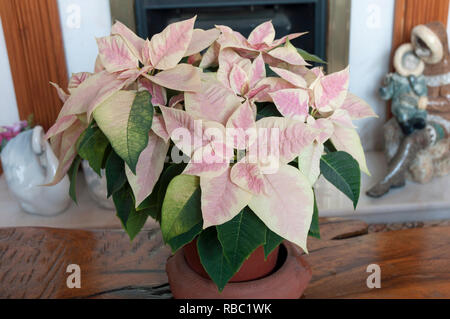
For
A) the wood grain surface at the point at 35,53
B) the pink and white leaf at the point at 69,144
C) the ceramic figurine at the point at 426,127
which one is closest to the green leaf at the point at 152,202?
the pink and white leaf at the point at 69,144

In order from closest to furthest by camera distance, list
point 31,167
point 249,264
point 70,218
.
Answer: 1. point 249,264
2. point 31,167
3. point 70,218

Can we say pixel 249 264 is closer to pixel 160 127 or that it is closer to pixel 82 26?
pixel 160 127

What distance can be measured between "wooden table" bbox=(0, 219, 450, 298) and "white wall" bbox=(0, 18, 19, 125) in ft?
4.15

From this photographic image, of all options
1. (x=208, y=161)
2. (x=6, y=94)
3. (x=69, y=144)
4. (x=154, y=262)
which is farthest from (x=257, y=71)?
(x=6, y=94)

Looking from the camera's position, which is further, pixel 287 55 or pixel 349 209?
pixel 349 209

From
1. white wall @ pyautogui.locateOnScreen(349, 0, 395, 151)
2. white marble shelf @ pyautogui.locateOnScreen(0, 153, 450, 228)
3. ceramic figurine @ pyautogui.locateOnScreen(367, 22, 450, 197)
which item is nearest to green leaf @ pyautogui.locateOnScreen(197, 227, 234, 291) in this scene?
white marble shelf @ pyautogui.locateOnScreen(0, 153, 450, 228)

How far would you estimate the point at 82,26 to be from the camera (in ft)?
6.33

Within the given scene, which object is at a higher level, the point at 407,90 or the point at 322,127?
the point at 322,127

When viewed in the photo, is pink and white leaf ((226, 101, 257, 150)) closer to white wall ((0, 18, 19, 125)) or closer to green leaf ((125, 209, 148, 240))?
green leaf ((125, 209, 148, 240))

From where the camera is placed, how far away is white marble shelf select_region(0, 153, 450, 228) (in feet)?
5.75

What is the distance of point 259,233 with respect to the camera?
1.54 feet

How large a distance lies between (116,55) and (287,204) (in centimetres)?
24

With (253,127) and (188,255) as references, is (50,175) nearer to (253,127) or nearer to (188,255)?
(188,255)
